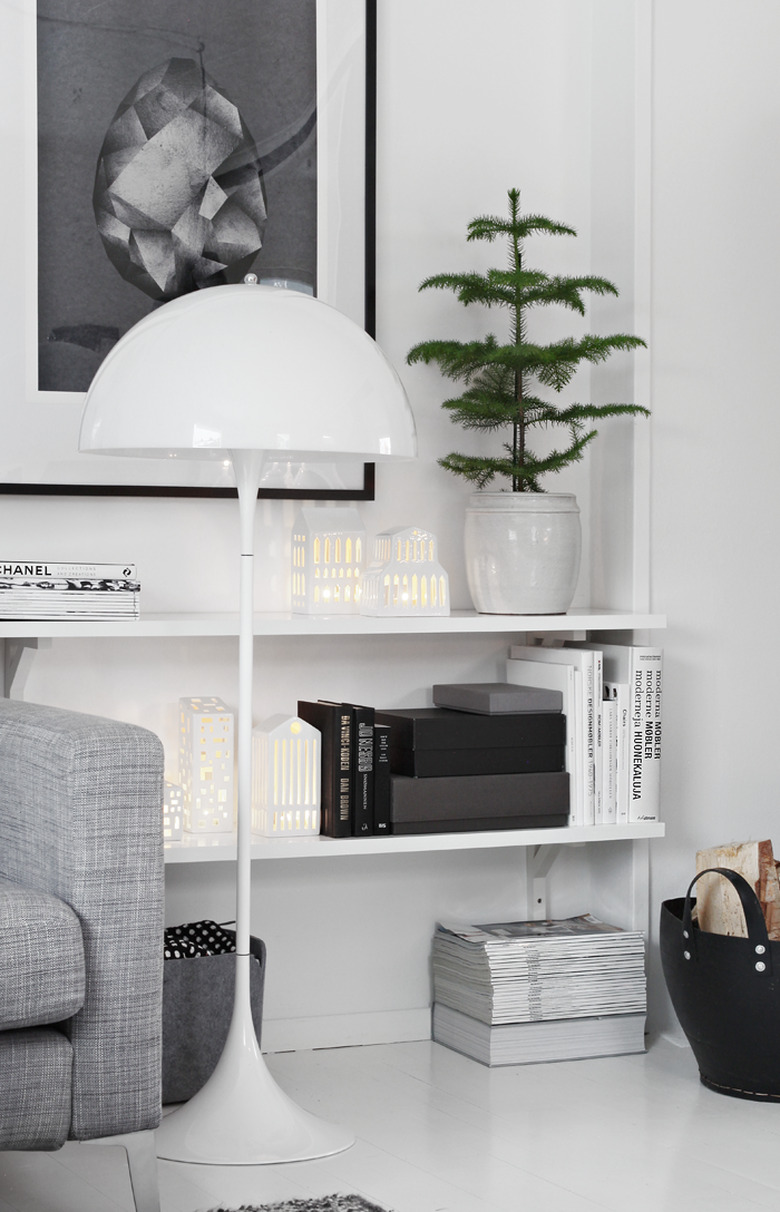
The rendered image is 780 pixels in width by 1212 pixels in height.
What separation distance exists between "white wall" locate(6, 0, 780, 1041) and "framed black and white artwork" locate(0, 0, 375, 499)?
11cm

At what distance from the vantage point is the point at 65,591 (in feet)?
7.63

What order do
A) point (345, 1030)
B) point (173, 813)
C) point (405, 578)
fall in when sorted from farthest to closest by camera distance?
point (345, 1030)
point (405, 578)
point (173, 813)

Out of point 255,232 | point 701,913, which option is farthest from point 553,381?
point 701,913

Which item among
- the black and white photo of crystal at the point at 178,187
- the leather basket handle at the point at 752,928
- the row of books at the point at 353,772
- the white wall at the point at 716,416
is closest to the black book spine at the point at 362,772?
the row of books at the point at 353,772

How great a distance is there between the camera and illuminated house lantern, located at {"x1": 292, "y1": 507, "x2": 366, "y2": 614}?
8.46 feet

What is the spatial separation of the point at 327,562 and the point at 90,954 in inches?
39.3

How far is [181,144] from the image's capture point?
2.62 m

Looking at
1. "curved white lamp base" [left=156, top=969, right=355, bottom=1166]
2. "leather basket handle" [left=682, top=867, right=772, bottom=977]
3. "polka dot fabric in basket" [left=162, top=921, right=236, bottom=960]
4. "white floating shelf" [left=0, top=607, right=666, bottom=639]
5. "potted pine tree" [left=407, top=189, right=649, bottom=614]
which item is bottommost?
"curved white lamp base" [left=156, top=969, right=355, bottom=1166]

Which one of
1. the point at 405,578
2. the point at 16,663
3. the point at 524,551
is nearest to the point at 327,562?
the point at 405,578

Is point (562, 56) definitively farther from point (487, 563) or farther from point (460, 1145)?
point (460, 1145)

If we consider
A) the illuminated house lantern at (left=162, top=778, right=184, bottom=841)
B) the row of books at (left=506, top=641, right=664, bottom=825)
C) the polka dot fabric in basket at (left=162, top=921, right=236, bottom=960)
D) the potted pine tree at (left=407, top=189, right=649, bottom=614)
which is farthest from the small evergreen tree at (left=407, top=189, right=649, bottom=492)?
the polka dot fabric in basket at (left=162, top=921, right=236, bottom=960)

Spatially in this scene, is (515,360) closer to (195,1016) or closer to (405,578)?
(405,578)

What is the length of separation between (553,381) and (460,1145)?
1364 mm

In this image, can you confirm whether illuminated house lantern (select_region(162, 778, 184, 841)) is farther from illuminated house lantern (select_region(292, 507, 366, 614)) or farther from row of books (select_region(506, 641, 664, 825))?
row of books (select_region(506, 641, 664, 825))
